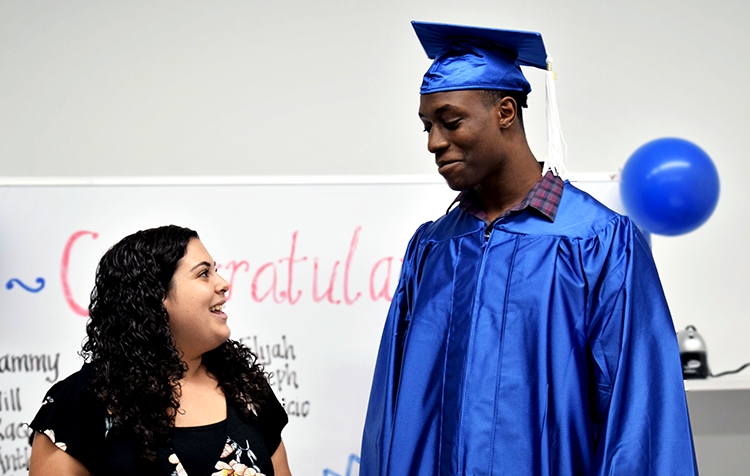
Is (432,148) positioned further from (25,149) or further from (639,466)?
(25,149)

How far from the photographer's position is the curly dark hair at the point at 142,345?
1330 millimetres

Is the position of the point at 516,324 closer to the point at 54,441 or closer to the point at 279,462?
the point at 279,462

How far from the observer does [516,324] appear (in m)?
1.11

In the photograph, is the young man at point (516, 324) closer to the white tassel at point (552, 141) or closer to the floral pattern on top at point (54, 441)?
the white tassel at point (552, 141)

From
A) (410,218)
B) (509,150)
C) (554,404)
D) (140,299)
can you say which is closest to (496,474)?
(554,404)

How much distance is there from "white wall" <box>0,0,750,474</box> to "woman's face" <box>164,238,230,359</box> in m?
0.97

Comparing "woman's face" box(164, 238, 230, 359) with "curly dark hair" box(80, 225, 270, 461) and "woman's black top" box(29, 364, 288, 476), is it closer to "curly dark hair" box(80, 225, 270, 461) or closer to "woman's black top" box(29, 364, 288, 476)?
"curly dark hair" box(80, 225, 270, 461)

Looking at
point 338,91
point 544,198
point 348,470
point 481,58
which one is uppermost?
point 338,91

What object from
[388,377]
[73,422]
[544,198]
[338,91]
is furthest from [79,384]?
[338,91]

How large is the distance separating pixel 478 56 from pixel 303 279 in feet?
3.24

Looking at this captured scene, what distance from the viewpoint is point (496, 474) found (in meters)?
1.07

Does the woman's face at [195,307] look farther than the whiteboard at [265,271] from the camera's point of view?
No

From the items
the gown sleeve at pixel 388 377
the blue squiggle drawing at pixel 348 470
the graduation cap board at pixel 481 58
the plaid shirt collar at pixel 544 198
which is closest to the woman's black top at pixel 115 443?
the gown sleeve at pixel 388 377

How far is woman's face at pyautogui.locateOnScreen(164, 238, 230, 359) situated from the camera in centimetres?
144
